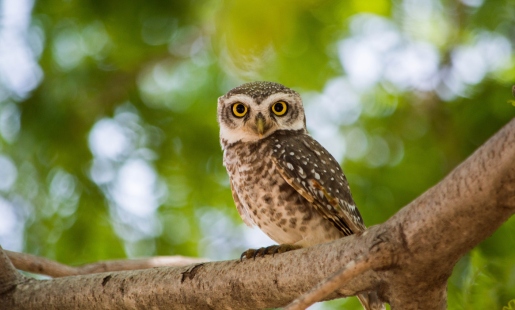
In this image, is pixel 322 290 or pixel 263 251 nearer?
pixel 322 290

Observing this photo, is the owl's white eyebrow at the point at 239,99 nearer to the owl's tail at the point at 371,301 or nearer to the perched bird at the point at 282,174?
the perched bird at the point at 282,174

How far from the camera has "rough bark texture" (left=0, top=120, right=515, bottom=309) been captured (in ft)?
4.47

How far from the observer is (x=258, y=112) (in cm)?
303

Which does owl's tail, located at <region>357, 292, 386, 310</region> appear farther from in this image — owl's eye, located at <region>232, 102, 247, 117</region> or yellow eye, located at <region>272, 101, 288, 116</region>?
owl's eye, located at <region>232, 102, 247, 117</region>

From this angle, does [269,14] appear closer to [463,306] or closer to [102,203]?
[463,306]

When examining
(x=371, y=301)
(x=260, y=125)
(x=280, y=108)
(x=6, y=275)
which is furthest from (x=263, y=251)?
(x=6, y=275)

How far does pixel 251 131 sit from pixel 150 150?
1405mm

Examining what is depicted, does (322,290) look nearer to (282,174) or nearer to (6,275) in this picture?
(282,174)

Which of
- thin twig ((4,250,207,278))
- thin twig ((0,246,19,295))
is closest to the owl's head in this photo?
thin twig ((4,250,207,278))

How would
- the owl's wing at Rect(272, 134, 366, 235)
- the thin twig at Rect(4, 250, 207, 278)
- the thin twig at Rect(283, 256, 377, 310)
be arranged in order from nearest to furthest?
the thin twig at Rect(283, 256, 377, 310) → the owl's wing at Rect(272, 134, 366, 235) → the thin twig at Rect(4, 250, 207, 278)

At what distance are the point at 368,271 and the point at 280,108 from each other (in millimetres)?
1568

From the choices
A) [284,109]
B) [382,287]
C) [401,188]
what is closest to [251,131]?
[284,109]

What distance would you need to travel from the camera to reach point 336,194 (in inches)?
108

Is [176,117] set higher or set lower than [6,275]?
higher
